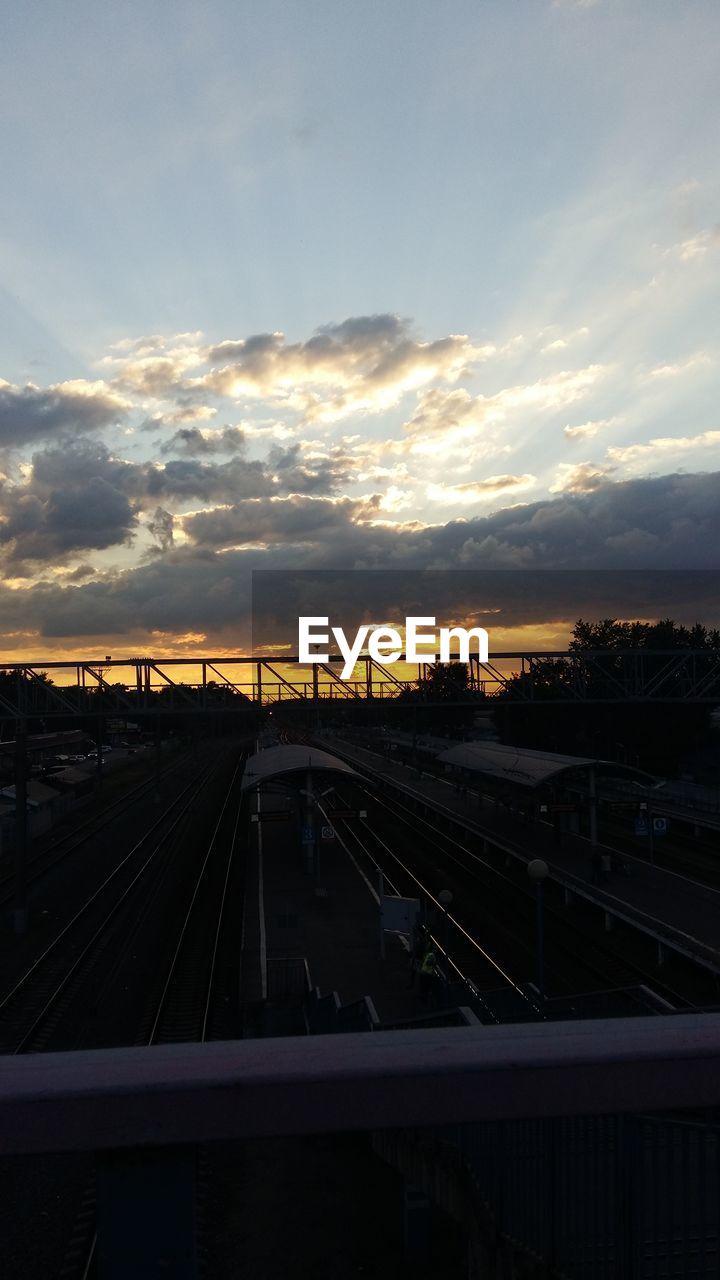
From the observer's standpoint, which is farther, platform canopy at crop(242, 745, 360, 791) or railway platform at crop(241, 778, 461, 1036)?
platform canopy at crop(242, 745, 360, 791)

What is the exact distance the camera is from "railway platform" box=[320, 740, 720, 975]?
74.0ft

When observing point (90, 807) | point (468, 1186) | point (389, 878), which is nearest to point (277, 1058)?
point (468, 1186)

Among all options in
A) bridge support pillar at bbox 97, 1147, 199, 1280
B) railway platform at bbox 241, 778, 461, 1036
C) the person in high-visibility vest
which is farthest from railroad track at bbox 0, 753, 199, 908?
bridge support pillar at bbox 97, 1147, 199, 1280

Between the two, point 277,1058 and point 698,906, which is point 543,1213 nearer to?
point 277,1058

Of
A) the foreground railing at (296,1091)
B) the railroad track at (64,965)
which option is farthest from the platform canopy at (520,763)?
the foreground railing at (296,1091)

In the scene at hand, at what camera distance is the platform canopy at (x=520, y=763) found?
34219 mm

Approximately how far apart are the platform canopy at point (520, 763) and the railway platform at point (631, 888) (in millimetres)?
2978

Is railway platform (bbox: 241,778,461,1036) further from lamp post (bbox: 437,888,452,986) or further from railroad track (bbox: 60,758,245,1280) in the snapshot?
lamp post (bbox: 437,888,452,986)

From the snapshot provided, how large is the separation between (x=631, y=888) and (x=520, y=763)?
10872mm

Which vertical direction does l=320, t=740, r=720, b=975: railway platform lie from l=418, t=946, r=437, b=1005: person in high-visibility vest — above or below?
below

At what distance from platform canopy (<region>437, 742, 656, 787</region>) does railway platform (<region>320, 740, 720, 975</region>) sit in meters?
2.98

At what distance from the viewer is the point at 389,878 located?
3391 cm

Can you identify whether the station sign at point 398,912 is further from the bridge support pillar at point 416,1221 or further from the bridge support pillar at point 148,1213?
the bridge support pillar at point 148,1213

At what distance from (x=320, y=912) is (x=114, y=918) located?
22.2 ft
